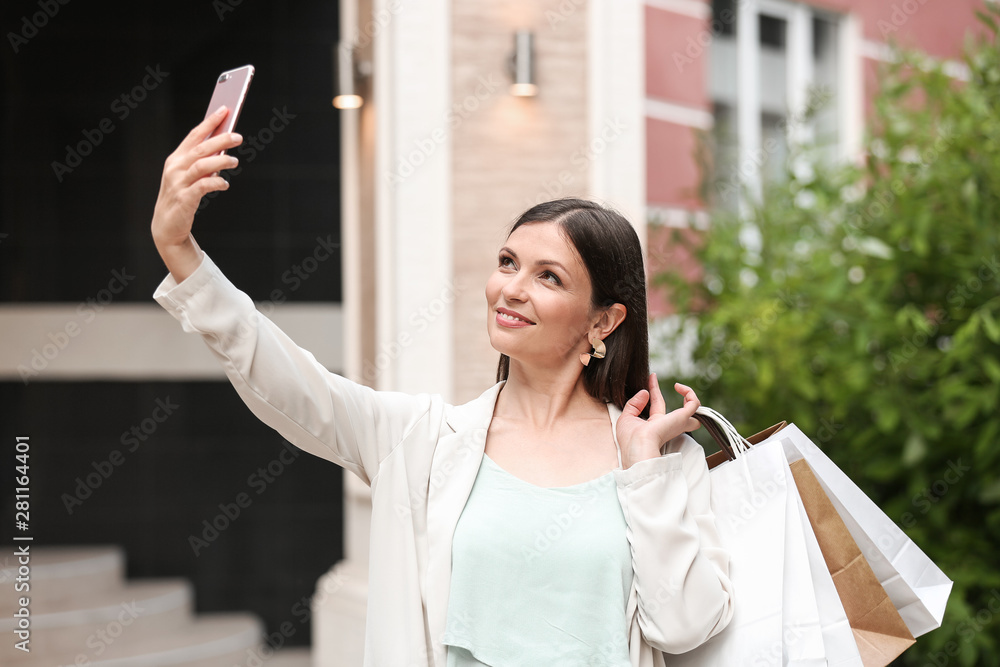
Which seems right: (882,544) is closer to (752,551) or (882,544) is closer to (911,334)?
(752,551)

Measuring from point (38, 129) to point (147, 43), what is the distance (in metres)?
0.86

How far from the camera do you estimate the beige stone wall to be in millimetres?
4062

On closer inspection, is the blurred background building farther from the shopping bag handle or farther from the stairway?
the shopping bag handle

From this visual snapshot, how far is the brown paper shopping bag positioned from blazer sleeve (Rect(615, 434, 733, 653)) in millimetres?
197

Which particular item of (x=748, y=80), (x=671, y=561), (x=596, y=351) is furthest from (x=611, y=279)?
(x=748, y=80)

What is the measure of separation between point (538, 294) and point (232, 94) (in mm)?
637

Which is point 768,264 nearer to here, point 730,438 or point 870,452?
point 870,452

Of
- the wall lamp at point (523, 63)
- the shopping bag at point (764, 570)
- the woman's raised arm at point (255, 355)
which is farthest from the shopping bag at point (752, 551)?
the wall lamp at point (523, 63)

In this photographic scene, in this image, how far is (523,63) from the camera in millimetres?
4043

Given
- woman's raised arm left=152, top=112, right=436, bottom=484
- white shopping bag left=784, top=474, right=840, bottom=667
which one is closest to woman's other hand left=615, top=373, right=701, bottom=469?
white shopping bag left=784, top=474, right=840, bottom=667

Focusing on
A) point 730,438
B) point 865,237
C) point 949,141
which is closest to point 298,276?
point 865,237

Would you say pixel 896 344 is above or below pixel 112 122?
below

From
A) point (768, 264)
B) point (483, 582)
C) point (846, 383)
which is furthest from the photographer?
point (768, 264)

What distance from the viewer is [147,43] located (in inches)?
224
